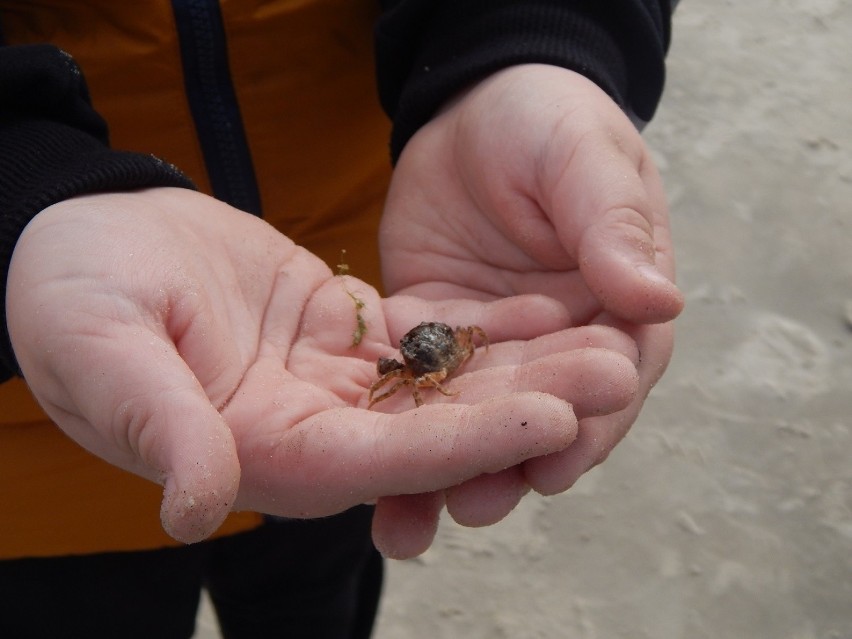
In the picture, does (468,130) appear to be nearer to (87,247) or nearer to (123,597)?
(87,247)

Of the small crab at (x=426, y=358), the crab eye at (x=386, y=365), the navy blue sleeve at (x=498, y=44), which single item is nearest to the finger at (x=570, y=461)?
the small crab at (x=426, y=358)

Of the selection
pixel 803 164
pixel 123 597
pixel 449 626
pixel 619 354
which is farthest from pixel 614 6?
pixel 803 164

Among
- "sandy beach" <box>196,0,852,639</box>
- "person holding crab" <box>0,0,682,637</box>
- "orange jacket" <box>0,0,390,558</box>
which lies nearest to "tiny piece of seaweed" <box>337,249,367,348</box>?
"person holding crab" <box>0,0,682,637</box>

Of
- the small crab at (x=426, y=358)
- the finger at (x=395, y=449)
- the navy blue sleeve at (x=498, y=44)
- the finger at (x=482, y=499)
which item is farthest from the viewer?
the navy blue sleeve at (x=498, y=44)

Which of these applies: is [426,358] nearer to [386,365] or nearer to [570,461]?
[386,365]

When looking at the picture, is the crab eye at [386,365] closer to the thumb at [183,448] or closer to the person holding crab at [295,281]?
the person holding crab at [295,281]

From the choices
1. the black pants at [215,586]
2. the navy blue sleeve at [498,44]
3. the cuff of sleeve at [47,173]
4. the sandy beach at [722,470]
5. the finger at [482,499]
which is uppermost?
the cuff of sleeve at [47,173]

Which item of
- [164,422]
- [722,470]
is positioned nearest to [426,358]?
[164,422]
